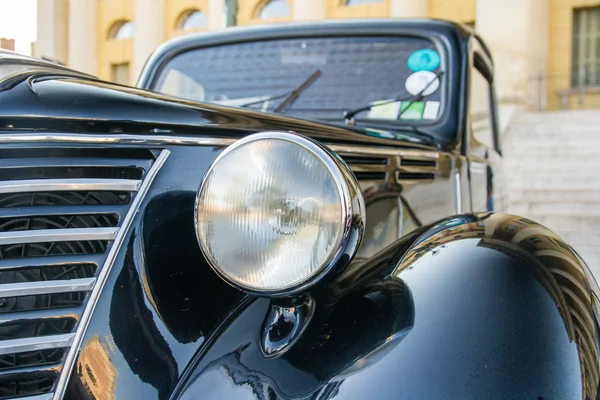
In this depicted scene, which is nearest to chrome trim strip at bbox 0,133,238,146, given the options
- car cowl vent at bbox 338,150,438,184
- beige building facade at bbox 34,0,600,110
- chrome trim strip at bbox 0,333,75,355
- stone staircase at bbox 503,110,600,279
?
chrome trim strip at bbox 0,333,75,355

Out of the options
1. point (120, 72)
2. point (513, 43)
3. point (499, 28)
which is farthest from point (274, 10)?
point (513, 43)

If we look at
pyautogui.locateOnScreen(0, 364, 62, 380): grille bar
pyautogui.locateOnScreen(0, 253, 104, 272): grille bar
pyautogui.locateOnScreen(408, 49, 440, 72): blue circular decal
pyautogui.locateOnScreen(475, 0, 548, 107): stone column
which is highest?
pyautogui.locateOnScreen(475, 0, 548, 107): stone column

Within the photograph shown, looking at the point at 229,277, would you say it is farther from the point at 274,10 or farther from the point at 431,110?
the point at 274,10

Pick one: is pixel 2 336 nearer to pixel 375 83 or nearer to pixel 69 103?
pixel 69 103

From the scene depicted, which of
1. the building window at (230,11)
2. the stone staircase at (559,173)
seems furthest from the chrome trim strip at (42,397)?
the building window at (230,11)

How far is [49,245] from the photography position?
3.76ft

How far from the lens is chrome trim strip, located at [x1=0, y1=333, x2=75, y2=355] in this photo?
106 centimetres

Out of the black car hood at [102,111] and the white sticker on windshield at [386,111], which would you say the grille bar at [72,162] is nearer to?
the black car hood at [102,111]

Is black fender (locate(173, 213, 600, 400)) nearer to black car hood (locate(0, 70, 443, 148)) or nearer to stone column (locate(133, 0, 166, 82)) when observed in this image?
black car hood (locate(0, 70, 443, 148))

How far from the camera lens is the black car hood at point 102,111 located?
3.76 feet

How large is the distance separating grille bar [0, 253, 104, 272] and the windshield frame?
1482mm

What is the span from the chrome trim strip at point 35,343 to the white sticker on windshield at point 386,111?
1.64 meters

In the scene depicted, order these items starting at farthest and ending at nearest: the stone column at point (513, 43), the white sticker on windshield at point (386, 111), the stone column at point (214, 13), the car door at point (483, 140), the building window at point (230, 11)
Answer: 1. the stone column at point (214, 13)
2. the stone column at point (513, 43)
3. the building window at point (230, 11)
4. the car door at point (483, 140)
5. the white sticker on windshield at point (386, 111)

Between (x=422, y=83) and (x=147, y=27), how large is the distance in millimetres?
17094
